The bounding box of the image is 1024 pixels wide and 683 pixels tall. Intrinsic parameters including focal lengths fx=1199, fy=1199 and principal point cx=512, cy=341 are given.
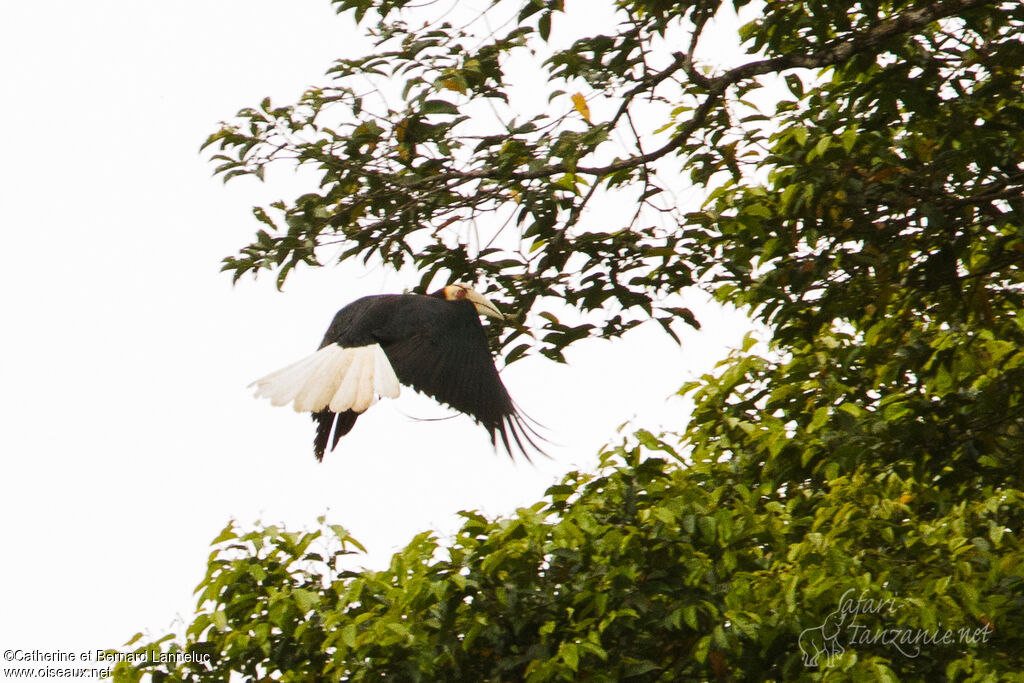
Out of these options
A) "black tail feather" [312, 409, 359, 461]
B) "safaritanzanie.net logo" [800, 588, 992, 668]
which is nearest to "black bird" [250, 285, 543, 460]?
"black tail feather" [312, 409, 359, 461]

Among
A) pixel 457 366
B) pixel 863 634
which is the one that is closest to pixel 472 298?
pixel 457 366

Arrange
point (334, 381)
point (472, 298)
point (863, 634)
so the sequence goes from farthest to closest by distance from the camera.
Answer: point (472, 298), point (334, 381), point (863, 634)

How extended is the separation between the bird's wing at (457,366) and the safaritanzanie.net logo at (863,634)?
1293mm

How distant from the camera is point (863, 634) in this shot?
3199 millimetres

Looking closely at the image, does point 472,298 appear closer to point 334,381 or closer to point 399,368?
point 399,368

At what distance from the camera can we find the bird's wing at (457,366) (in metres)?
4.24

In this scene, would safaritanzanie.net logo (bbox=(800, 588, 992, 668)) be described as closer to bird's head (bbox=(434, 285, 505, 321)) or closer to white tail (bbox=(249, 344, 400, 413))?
bird's head (bbox=(434, 285, 505, 321))

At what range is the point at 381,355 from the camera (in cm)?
443

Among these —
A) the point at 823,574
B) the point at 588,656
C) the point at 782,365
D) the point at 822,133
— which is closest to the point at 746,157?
the point at 822,133

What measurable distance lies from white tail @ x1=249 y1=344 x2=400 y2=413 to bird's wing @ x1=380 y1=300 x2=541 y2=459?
97mm

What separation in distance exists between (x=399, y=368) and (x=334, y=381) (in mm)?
257

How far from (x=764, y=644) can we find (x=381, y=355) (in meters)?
1.84

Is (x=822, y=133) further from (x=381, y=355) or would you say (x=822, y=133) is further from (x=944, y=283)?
(x=381, y=355)

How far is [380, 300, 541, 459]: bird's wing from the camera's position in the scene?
4.24 m
